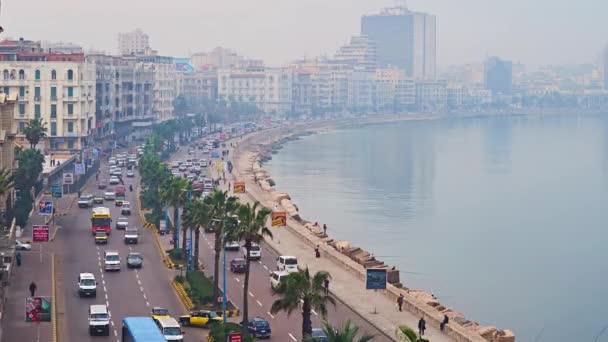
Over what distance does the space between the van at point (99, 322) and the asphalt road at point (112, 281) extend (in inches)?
10.3

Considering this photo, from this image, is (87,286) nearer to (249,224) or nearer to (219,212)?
(219,212)

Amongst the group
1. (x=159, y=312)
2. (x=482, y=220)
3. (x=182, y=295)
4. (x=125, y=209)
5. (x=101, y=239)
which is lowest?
(x=482, y=220)

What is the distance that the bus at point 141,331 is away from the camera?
29.9m

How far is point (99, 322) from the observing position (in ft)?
124

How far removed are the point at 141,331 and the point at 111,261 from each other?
2030 cm

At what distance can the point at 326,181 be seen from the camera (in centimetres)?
12006

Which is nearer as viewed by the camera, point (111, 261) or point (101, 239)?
point (111, 261)

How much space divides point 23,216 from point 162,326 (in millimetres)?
25610

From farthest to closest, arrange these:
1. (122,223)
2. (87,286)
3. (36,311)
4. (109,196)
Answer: (109,196), (122,223), (87,286), (36,311)

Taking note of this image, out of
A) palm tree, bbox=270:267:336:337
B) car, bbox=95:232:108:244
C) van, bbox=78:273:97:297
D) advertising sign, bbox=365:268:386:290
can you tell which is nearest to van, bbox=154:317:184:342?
palm tree, bbox=270:267:336:337

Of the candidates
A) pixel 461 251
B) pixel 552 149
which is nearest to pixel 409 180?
pixel 461 251

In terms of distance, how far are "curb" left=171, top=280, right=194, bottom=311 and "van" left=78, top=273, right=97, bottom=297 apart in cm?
318

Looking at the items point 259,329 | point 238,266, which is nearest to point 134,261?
point 238,266

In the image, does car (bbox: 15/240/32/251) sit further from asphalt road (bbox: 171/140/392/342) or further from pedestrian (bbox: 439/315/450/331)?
pedestrian (bbox: 439/315/450/331)
